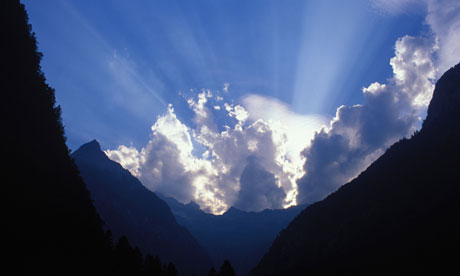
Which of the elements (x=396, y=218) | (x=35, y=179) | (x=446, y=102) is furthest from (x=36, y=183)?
(x=446, y=102)

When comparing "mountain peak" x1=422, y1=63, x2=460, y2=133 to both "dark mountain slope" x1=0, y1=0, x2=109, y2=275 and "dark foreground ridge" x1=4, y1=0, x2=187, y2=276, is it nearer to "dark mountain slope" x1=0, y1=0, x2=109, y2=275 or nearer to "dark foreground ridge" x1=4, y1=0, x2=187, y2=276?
"dark foreground ridge" x1=4, y1=0, x2=187, y2=276

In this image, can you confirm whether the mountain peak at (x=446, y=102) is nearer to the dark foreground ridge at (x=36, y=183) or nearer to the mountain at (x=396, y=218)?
the mountain at (x=396, y=218)

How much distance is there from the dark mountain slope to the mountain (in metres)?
87.2

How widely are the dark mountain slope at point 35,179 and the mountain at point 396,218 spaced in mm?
87206

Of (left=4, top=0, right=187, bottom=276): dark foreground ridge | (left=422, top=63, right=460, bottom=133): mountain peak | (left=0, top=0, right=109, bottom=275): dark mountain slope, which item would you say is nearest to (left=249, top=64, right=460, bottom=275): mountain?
(left=422, top=63, right=460, bottom=133): mountain peak

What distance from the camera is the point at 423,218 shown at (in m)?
102

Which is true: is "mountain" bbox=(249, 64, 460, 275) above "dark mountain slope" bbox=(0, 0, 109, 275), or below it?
above

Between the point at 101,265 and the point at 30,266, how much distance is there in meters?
15.8

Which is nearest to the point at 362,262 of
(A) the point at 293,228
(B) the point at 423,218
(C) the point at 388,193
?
(B) the point at 423,218

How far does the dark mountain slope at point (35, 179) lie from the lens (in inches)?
930

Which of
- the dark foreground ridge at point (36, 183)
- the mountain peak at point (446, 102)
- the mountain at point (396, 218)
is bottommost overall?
the dark foreground ridge at point (36, 183)

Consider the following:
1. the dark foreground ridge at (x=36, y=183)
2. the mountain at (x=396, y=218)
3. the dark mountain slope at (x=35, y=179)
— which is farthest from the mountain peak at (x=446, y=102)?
the dark mountain slope at (x=35, y=179)

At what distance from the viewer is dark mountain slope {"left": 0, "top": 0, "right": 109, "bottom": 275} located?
2362 cm

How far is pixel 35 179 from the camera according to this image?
2886cm
